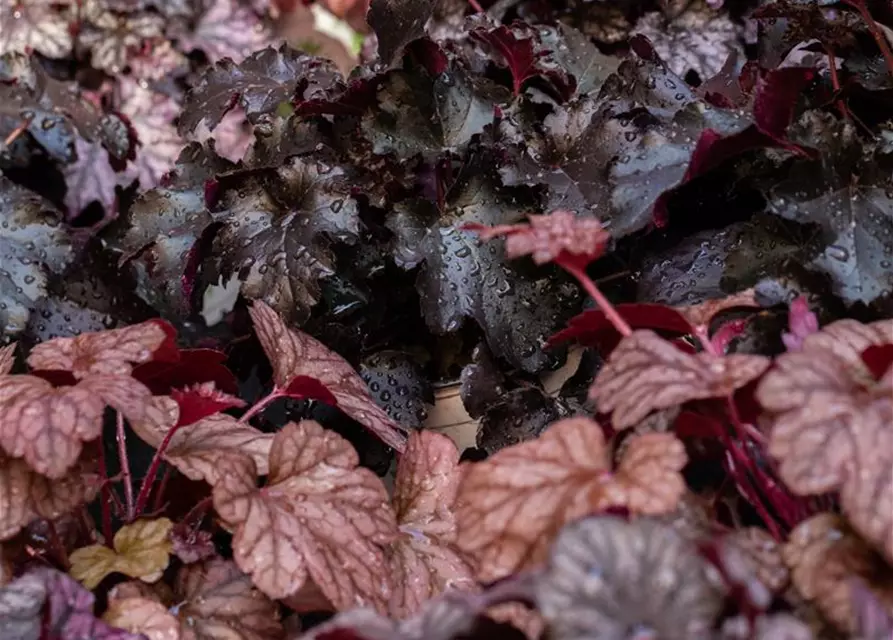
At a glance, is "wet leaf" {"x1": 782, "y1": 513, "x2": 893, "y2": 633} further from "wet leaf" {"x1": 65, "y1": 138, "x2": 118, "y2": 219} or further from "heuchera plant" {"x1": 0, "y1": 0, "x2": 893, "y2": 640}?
"wet leaf" {"x1": 65, "y1": 138, "x2": 118, "y2": 219}

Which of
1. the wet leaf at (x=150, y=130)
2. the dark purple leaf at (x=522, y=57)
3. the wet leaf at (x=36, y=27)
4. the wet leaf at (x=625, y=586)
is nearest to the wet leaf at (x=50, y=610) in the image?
the wet leaf at (x=625, y=586)

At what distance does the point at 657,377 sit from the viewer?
69 cm

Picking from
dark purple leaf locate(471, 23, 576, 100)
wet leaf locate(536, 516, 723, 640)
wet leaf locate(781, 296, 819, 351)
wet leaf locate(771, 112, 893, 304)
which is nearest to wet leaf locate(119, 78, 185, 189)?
dark purple leaf locate(471, 23, 576, 100)

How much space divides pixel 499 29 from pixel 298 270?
1.39 ft

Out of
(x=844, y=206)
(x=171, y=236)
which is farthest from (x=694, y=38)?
(x=171, y=236)

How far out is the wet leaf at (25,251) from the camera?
1.26 meters

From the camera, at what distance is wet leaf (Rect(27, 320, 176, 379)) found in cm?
84

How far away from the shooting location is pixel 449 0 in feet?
6.26

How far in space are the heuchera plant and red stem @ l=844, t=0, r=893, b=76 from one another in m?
0.03

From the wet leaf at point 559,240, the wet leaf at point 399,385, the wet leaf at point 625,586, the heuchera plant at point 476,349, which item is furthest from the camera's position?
the wet leaf at point 399,385

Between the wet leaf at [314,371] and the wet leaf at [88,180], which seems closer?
the wet leaf at [314,371]

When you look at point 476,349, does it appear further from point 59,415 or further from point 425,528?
point 59,415

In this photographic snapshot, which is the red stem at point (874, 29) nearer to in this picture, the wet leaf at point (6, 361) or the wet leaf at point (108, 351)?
→ the wet leaf at point (108, 351)

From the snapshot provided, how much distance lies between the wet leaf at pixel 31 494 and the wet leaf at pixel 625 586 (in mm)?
493
